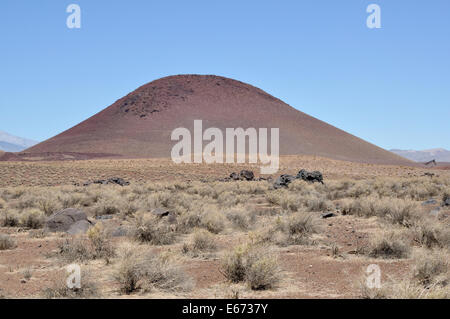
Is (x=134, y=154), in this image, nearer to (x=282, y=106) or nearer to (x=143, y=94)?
(x=143, y=94)

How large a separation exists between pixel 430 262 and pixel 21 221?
451 inches

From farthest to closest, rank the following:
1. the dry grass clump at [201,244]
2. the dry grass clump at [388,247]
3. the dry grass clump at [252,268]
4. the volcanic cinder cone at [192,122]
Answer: the volcanic cinder cone at [192,122] → the dry grass clump at [201,244] → the dry grass clump at [388,247] → the dry grass clump at [252,268]

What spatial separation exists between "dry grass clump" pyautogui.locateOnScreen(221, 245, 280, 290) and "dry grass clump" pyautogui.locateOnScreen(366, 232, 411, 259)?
8.34 feet

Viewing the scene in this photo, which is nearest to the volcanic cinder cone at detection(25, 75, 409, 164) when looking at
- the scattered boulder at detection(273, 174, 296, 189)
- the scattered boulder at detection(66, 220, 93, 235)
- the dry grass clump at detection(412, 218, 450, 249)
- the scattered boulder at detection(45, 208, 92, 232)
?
the scattered boulder at detection(273, 174, 296, 189)

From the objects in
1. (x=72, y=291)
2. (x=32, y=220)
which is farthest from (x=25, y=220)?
(x=72, y=291)

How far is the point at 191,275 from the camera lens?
25.1 feet

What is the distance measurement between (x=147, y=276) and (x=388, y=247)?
187 inches

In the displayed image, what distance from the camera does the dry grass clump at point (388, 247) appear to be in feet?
28.1

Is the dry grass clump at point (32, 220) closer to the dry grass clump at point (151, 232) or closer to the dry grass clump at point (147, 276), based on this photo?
the dry grass clump at point (151, 232)

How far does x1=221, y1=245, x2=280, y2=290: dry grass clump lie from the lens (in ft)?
21.9

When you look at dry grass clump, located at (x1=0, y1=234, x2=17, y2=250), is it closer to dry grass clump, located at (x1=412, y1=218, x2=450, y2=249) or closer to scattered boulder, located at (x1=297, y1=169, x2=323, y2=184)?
dry grass clump, located at (x1=412, y1=218, x2=450, y2=249)

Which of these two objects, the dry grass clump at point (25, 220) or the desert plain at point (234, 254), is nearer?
the desert plain at point (234, 254)

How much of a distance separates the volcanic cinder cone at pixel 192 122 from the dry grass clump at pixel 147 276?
87.2 m

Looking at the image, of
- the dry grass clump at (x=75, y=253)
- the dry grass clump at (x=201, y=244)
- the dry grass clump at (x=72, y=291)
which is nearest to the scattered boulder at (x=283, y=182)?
the dry grass clump at (x=201, y=244)
